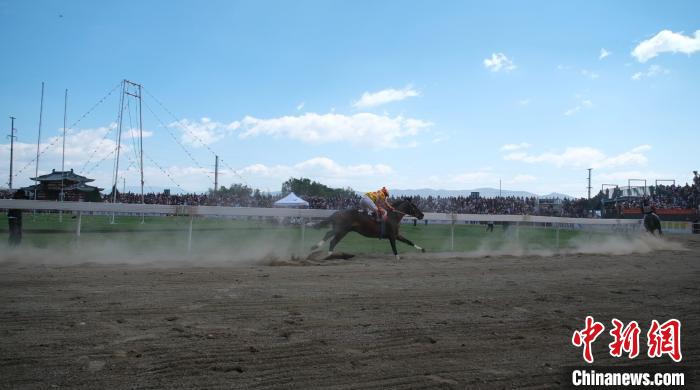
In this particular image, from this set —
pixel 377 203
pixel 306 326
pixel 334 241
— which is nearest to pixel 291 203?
pixel 377 203

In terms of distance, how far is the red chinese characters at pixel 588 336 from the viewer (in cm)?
472

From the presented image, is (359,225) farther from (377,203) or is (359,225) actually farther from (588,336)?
(588,336)

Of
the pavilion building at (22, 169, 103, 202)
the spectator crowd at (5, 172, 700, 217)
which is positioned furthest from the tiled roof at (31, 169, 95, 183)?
the spectator crowd at (5, 172, 700, 217)

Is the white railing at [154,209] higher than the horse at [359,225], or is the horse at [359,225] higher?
the white railing at [154,209]

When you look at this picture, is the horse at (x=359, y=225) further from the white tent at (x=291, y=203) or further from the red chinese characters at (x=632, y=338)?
the white tent at (x=291, y=203)

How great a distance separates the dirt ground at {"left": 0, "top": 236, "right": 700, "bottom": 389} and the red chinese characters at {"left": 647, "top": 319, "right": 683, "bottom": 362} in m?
0.09

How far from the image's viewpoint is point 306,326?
17.3ft

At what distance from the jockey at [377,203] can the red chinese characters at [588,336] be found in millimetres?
8254

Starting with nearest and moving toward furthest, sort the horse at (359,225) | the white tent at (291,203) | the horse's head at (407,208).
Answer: the horse at (359,225) < the horse's head at (407,208) < the white tent at (291,203)

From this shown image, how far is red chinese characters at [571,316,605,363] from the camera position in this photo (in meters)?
4.72

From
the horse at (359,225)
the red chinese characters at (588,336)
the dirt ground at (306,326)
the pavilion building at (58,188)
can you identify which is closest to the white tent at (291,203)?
the pavilion building at (58,188)

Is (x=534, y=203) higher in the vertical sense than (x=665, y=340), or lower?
higher

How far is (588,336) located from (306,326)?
313 cm

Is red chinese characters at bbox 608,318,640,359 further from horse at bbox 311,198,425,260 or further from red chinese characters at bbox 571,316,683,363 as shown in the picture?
horse at bbox 311,198,425,260
